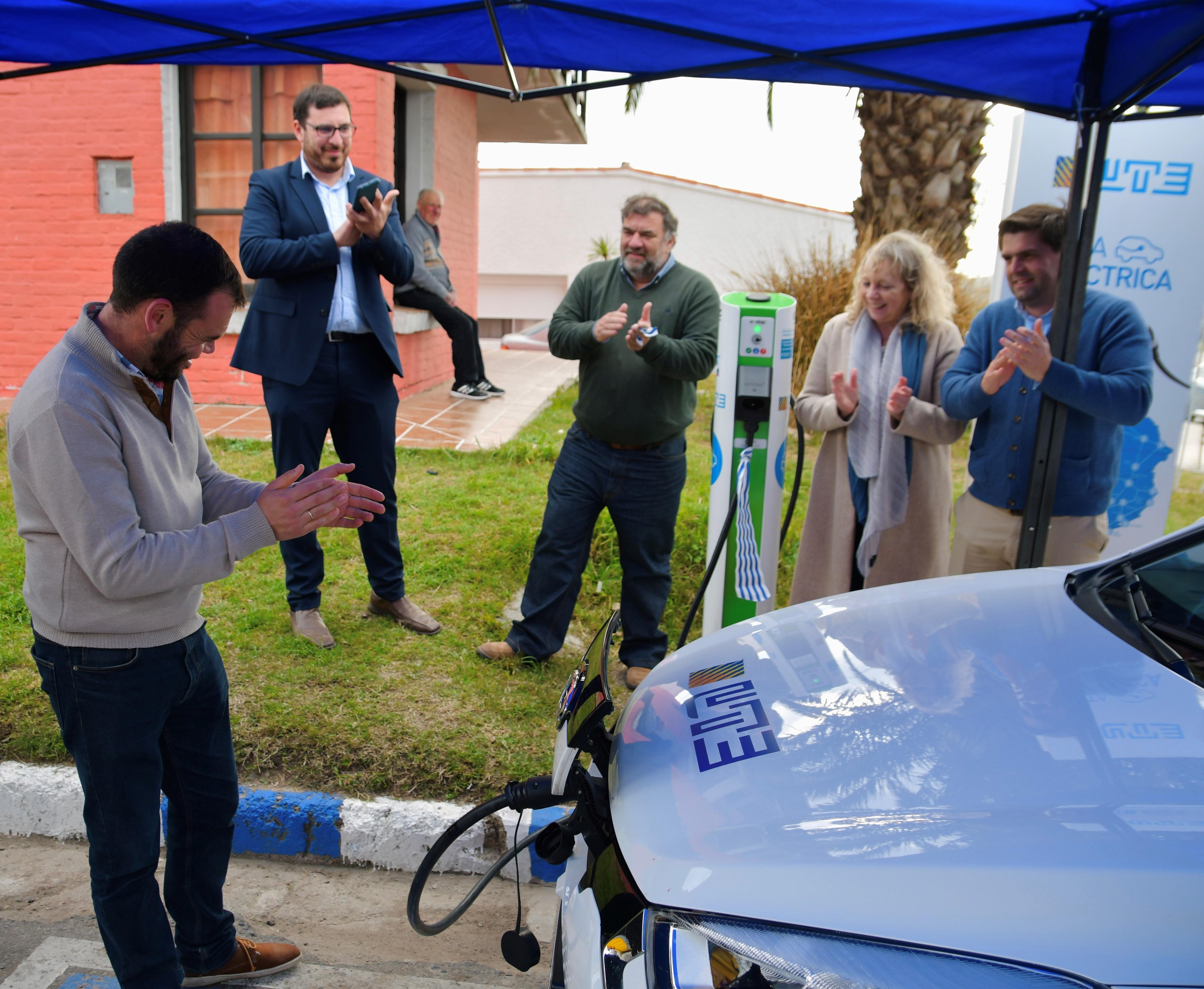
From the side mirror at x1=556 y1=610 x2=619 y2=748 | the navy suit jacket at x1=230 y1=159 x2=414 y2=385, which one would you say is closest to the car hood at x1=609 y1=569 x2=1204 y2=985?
the side mirror at x1=556 y1=610 x2=619 y2=748

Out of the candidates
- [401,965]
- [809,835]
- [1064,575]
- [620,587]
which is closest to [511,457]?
[620,587]

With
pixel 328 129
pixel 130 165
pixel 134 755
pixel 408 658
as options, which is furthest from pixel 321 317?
pixel 130 165

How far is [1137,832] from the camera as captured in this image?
1.29m

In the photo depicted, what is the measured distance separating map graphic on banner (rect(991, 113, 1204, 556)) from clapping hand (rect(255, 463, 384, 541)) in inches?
151

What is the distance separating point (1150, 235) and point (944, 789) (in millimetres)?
4241

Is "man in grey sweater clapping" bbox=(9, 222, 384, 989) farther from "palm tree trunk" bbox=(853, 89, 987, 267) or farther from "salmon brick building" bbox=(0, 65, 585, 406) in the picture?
"palm tree trunk" bbox=(853, 89, 987, 267)

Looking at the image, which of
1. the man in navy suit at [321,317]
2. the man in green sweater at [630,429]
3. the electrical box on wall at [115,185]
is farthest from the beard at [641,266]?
the electrical box on wall at [115,185]

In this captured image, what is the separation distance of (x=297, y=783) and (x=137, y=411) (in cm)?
170

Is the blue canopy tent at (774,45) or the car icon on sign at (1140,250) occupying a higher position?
the blue canopy tent at (774,45)

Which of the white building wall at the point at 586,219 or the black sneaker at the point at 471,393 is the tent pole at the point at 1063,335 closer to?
the black sneaker at the point at 471,393

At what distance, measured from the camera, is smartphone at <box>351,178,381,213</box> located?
11.8ft

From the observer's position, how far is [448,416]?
855 centimetres

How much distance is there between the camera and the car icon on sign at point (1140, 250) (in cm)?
464

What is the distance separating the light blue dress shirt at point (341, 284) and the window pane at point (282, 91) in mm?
4432
